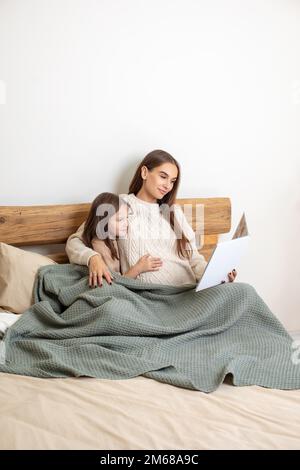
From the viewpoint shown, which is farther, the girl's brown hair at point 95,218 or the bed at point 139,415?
the girl's brown hair at point 95,218

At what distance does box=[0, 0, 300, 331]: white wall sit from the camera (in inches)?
80.7

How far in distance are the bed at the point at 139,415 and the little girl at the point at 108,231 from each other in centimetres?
62

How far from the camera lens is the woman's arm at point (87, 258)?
1.83 meters

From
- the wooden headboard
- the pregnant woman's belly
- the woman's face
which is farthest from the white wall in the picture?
the pregnant woman's belly

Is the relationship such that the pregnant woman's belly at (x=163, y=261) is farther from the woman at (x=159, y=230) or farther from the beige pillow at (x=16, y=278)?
the beige pillow at (x=16, y=278)

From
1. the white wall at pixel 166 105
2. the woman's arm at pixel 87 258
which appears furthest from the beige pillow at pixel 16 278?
the white wall at pixel 166 105

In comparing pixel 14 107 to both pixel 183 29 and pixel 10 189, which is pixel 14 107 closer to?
pixel 10 189

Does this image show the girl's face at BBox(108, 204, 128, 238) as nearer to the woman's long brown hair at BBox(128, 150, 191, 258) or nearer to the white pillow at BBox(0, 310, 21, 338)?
the woman's long brown hair at BBox(128, 150, 191, 258)

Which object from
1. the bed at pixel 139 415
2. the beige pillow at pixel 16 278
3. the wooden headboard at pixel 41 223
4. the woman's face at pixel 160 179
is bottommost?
the bed at pixel 139 415

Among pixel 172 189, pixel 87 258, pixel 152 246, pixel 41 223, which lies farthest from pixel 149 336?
pixel 172 189

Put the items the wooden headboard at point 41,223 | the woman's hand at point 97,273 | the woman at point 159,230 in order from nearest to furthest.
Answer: the woman's hand at point 97,273, the wooden headboard at point 41,223, the woman at point 159,230

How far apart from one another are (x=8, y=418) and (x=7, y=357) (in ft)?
1.26

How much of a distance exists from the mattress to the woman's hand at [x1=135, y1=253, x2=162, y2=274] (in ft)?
1.99

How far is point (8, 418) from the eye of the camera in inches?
46.3
